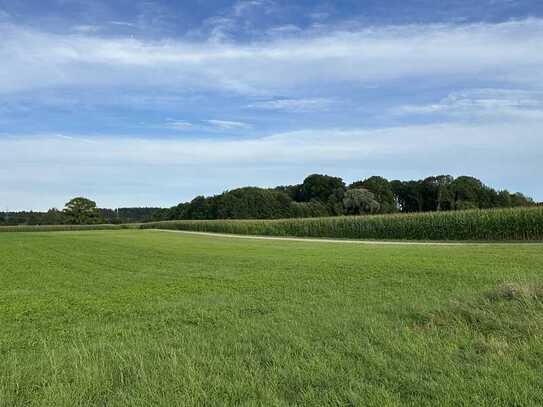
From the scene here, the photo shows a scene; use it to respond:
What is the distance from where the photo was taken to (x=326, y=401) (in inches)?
162

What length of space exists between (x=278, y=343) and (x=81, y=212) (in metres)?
115

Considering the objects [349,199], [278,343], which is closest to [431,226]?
[278,343]

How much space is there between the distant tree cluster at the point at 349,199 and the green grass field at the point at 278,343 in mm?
67361

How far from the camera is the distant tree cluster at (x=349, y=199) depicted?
3073 inches

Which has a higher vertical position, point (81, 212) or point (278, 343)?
point (81, 212)

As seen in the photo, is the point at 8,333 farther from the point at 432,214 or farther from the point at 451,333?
the point at 432,214

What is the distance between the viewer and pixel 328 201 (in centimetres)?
10175

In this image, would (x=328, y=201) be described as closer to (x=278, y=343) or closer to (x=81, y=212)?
(x=81, y=212)

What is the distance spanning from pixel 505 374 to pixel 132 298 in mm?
7375

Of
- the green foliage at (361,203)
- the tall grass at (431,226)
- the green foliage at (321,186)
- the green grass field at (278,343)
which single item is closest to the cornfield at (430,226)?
the tall grass at (431,226)

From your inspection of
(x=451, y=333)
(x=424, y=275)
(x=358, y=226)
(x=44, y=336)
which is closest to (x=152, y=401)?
(x=44, y=336)

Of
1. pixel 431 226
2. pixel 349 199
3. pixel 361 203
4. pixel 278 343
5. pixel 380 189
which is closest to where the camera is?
pixel 278 343

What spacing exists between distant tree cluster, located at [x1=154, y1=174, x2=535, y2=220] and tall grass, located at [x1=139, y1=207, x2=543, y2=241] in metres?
34.0

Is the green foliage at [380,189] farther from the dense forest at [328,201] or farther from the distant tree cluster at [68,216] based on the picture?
the distant tree cluster at [68,216]
